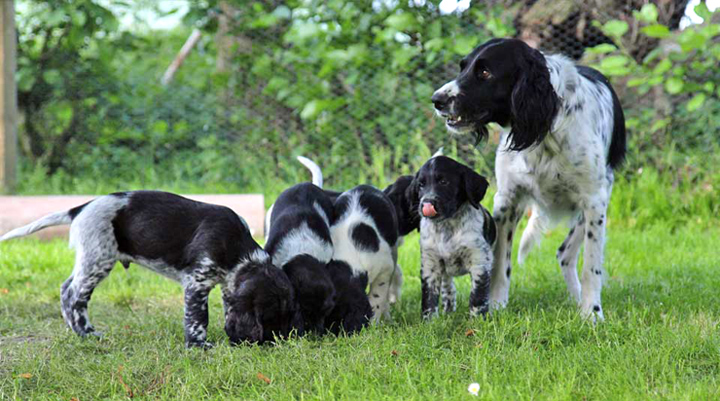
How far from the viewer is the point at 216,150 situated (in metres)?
8.43

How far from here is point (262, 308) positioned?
138 inches

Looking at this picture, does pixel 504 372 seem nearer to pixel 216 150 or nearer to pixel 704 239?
pixel 704 239

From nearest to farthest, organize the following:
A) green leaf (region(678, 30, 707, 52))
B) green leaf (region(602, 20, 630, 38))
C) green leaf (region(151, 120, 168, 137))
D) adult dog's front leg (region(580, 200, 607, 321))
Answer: adult dog's front leg (region(580, 200, 607, 321)), green leaf (region(678, 30, 707, 52)), green leaf (region(602, 20, 630, 38)), green leaf (region(151, 120, 168, 137))

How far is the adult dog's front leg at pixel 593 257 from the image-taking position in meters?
4.04

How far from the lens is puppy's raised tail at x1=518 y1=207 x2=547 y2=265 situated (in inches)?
173

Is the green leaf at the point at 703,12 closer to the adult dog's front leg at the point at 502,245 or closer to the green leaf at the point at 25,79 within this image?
the adult dog's front leg at the point at 502,245

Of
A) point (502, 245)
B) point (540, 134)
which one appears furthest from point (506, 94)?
point (502, 245)

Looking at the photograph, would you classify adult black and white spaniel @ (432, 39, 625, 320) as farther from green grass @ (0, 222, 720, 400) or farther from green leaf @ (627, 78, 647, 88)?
green leaf @ (627, 78, 647, 88)

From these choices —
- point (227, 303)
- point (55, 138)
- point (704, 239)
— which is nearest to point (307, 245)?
point (227, 303)

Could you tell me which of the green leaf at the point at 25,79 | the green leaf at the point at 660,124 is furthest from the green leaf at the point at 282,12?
the green leaf at the point at 660,124

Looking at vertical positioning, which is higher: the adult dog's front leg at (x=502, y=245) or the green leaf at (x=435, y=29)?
the adult dog's front leg at (x=502, y=245)

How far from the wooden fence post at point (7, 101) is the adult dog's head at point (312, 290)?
4.53m

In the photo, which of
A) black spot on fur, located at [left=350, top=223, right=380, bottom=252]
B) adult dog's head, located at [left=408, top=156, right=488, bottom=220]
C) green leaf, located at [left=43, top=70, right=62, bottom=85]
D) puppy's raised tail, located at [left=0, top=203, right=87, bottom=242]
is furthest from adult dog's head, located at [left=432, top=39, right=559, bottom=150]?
green leaf, located at [left=43, top=70, right=62, bottom=85]

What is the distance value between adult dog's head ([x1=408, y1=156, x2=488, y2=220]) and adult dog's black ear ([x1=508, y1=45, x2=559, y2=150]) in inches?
11.4
